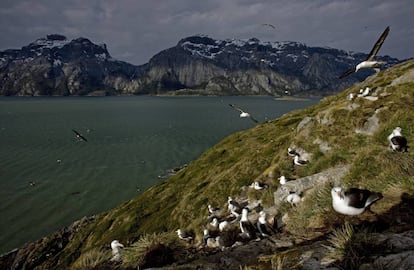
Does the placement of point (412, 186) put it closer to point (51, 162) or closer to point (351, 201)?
point (351, 201)

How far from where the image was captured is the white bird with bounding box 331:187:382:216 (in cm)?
888

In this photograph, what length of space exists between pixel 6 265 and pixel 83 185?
2962cm

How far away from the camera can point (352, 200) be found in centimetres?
886

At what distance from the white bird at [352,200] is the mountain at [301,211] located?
27 cm

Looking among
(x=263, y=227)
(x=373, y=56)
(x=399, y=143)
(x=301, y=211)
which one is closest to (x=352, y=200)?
(x=301, y=211)

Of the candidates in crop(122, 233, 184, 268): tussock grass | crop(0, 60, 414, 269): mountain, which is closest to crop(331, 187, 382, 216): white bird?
crop(0, 60, 414, 269): mountain

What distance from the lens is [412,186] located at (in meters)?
9.52

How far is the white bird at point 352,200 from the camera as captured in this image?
888 cm

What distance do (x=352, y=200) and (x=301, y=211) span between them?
2.73 metres

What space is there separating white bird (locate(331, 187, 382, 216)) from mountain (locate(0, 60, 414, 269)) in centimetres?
27

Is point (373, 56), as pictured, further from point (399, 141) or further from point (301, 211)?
point (301, 211)

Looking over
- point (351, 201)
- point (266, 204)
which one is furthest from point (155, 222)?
point (351, 201)

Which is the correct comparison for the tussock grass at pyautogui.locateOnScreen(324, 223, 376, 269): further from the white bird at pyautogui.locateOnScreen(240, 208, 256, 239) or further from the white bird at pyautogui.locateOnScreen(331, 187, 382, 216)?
the white bird at pyautogui.locateOnScreen(240, 208, 256, 239)

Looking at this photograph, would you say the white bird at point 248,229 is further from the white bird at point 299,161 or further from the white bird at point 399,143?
the white bird at point 299,161
